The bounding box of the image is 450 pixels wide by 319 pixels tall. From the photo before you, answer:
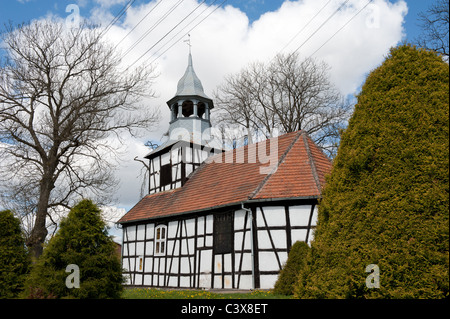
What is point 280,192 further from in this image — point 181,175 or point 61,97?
point 61,97

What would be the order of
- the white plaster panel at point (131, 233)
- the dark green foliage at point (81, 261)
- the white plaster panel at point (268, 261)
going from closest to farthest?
1. the dark green foliage at point (81, 261)
2. the white plaster panel at point (268, 261)
3. the white plaster panel at point (131, 233)

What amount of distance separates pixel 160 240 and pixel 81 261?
10801mm

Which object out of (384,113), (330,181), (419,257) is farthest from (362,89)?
(419,257)

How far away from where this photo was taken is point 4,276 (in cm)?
920

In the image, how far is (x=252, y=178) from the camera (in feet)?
51.5

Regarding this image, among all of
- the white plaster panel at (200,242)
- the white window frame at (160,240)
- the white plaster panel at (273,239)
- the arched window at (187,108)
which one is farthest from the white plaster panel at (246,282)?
the arched window at (187,108)

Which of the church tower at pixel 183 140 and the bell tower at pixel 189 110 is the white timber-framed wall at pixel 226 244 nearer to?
the church tower at pixel 183 140

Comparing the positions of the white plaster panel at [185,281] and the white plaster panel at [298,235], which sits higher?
the white plaster panel at [298,235]

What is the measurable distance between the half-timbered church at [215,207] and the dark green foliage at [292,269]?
147 cm

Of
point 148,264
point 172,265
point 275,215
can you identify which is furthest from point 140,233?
point 275,215

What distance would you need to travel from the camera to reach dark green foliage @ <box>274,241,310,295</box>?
10.8 metres

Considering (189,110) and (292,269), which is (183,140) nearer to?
(189,110)

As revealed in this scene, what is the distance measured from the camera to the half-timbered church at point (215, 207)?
13.6 m
